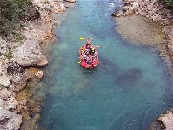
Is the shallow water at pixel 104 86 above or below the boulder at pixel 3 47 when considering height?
below

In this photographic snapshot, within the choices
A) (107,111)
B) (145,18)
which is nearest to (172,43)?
(145,18)

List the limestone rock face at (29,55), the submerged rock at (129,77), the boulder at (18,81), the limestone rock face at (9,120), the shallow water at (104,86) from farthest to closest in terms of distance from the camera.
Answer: the limestone rock face at (29,55) < the submerged rock at (129,77) < the boulder at (18,81) < the shallow water at (104,86) < the limestone rock face at (9,120)

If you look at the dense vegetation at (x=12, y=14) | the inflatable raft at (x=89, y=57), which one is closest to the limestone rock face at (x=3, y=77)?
the dense vegetation at (x=12, y=14)

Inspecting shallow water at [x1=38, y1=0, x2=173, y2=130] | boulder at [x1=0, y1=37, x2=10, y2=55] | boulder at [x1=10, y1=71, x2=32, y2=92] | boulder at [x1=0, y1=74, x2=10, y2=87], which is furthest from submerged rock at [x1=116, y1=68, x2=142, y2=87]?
boulder at [x1=0, y1=37, x2=10, y2=55]

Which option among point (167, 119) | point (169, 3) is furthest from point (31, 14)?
point (167, 119)

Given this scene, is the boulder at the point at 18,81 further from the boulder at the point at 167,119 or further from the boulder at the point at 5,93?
the boulder at the point at 167,119

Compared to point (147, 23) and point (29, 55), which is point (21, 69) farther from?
point (147, 23)
